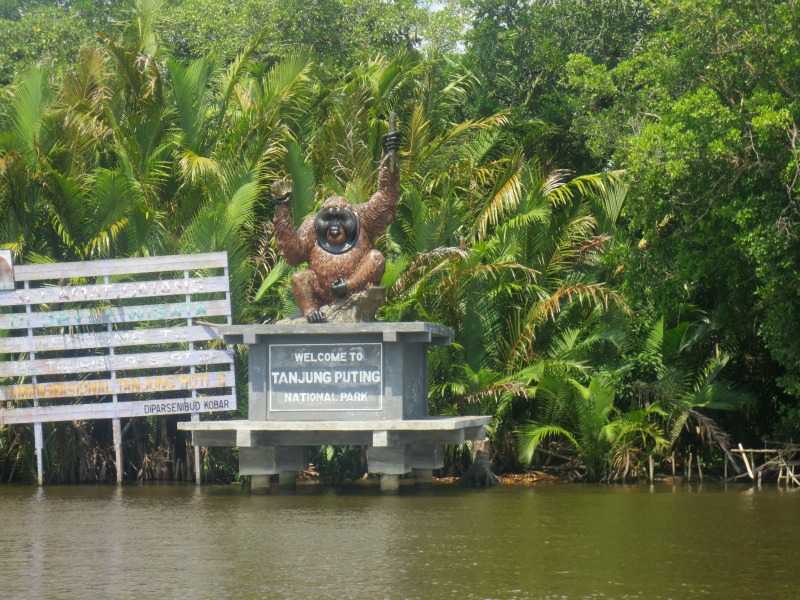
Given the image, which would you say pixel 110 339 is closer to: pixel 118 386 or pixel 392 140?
pixel 118 386

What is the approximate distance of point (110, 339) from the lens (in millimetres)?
15789

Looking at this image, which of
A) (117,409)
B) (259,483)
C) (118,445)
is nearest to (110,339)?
(117,409)

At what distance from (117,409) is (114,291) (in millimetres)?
1486

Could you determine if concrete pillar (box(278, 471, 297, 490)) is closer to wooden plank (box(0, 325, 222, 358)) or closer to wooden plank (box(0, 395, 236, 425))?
wooden plank (box(0, 395, 236, 425))

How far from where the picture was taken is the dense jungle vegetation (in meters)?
14.8

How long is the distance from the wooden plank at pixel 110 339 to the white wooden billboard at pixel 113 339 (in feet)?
0.04

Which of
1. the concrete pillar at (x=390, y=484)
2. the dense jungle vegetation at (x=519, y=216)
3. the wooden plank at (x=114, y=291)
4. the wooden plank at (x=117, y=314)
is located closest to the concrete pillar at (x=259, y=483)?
the concrete pillar at (x=390, y=484)

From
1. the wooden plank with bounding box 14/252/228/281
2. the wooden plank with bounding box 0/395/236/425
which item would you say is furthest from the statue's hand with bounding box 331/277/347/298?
the wooden plank with bounding box 0/395/236/425

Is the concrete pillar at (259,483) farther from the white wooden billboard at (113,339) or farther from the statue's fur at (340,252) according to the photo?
the statue's fur at (340,252)

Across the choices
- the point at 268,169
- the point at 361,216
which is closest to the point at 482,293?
the point at 361,216

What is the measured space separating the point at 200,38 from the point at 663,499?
15919 millimetres

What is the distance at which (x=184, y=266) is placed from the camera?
50.4ft

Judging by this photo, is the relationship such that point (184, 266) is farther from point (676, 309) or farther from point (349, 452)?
point (676, 309)

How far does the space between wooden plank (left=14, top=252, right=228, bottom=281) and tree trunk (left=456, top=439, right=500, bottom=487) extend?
388cm
